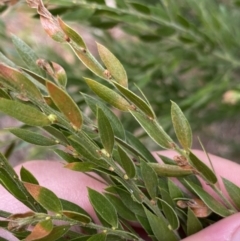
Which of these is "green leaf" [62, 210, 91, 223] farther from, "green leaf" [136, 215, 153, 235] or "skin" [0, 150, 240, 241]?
"skin" [0, 150, 240, 241]

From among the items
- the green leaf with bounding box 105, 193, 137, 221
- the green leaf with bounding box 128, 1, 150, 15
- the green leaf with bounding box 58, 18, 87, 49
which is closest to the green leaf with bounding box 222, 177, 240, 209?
the green leaf with bounding box 105, 193, 137, 221

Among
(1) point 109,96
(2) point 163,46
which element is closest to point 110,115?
(1) point 109,96

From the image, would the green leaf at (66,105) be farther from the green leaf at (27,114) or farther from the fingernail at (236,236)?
the fingernail at (236,236)

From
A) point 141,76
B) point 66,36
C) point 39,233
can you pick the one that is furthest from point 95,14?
point 39,233

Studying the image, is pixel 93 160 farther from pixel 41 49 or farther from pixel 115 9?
pixel 41 49

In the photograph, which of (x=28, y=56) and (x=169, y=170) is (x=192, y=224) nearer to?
(x=169, y=170)
